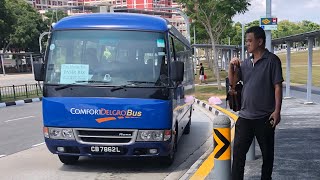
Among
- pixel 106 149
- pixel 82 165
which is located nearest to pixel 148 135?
pixel 106 149

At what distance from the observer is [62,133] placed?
20.4 ft

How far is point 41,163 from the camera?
7.23 metres

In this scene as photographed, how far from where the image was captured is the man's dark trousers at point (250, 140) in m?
4.31

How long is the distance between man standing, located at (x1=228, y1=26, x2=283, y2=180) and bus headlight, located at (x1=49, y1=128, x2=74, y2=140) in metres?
2.82

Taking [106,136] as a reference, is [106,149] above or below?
below

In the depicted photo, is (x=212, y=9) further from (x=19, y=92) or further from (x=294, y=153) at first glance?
(x=294, y=153)

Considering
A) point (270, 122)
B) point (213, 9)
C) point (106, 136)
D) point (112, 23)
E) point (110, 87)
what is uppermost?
point (213, 9)

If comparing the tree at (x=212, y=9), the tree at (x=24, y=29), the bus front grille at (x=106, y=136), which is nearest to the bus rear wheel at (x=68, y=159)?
the bus front grille at (x=106, y=136)

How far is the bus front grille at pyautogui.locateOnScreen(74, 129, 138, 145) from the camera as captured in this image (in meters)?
6.11

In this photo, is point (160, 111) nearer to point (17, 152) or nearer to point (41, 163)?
point (41, 163)

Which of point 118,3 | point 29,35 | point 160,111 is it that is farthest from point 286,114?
point 118,3

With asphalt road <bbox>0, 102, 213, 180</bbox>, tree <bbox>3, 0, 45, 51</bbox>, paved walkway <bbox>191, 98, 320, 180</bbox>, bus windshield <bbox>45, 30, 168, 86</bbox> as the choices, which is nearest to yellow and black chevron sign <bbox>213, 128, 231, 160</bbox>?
paved walkway <bbox>191, 98, 320, 180</bbox>

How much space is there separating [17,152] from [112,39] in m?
3.45

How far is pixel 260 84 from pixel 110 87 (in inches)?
105
